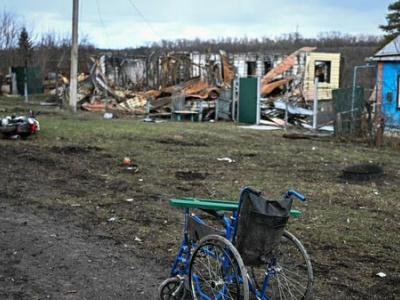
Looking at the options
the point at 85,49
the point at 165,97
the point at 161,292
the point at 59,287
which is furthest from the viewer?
the point at 85,49

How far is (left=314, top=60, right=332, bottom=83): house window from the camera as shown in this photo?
28.7 m

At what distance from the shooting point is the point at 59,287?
4.41m

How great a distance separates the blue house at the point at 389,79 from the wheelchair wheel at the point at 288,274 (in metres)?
11.9

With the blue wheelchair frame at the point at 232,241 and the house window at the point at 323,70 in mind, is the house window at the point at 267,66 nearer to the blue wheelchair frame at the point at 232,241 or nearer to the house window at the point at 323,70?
the house window at the point at 323,70

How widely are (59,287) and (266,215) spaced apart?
2075 millimetres

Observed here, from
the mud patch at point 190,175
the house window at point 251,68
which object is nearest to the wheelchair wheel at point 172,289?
the mud patch at point 190,175

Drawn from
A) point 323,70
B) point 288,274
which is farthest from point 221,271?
point 323,70

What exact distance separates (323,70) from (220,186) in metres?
21.9

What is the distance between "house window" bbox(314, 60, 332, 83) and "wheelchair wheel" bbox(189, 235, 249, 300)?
26.1 metres

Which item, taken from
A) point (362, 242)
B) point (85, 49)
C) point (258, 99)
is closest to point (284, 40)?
point (85, 49)

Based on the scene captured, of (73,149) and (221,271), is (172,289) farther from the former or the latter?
(73,149)

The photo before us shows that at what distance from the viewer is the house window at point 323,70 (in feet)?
94.0

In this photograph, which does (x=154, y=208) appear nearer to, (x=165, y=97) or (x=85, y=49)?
(x=165, y=97)

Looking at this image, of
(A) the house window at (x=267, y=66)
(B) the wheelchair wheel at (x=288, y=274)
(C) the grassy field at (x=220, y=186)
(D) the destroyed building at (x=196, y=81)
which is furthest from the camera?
(A) the house window at (x=267, y=66)
